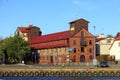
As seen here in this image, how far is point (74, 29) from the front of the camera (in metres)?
175

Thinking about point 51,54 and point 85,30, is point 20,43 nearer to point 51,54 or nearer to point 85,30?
point 51,54

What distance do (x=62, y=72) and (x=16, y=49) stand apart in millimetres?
86818

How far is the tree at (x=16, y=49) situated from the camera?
611 ft

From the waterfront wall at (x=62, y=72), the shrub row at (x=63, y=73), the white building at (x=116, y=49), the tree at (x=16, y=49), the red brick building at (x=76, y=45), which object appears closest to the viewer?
the shrub row at (x=63, y=73)

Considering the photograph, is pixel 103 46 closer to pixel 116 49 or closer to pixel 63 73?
pixel 116 49

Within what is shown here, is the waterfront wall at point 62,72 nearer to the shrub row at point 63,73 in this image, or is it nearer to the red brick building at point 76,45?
the shrub row at point 63,73

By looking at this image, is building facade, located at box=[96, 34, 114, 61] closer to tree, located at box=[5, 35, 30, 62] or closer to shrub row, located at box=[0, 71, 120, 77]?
tree, located at box=[5, 35, 30, 62]

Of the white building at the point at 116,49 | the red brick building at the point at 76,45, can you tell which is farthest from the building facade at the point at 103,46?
the red brick building at the point at 76,45

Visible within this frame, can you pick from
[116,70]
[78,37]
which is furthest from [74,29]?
[116,70]

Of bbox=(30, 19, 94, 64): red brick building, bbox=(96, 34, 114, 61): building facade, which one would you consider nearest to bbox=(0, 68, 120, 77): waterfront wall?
bbox=(30, 19, 94, 64): red brick building

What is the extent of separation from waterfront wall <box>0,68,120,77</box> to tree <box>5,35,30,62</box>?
8083 cm

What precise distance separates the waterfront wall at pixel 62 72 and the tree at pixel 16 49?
80830 mm

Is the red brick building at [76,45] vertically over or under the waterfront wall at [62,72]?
over

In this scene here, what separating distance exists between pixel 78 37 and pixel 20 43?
102 feet
